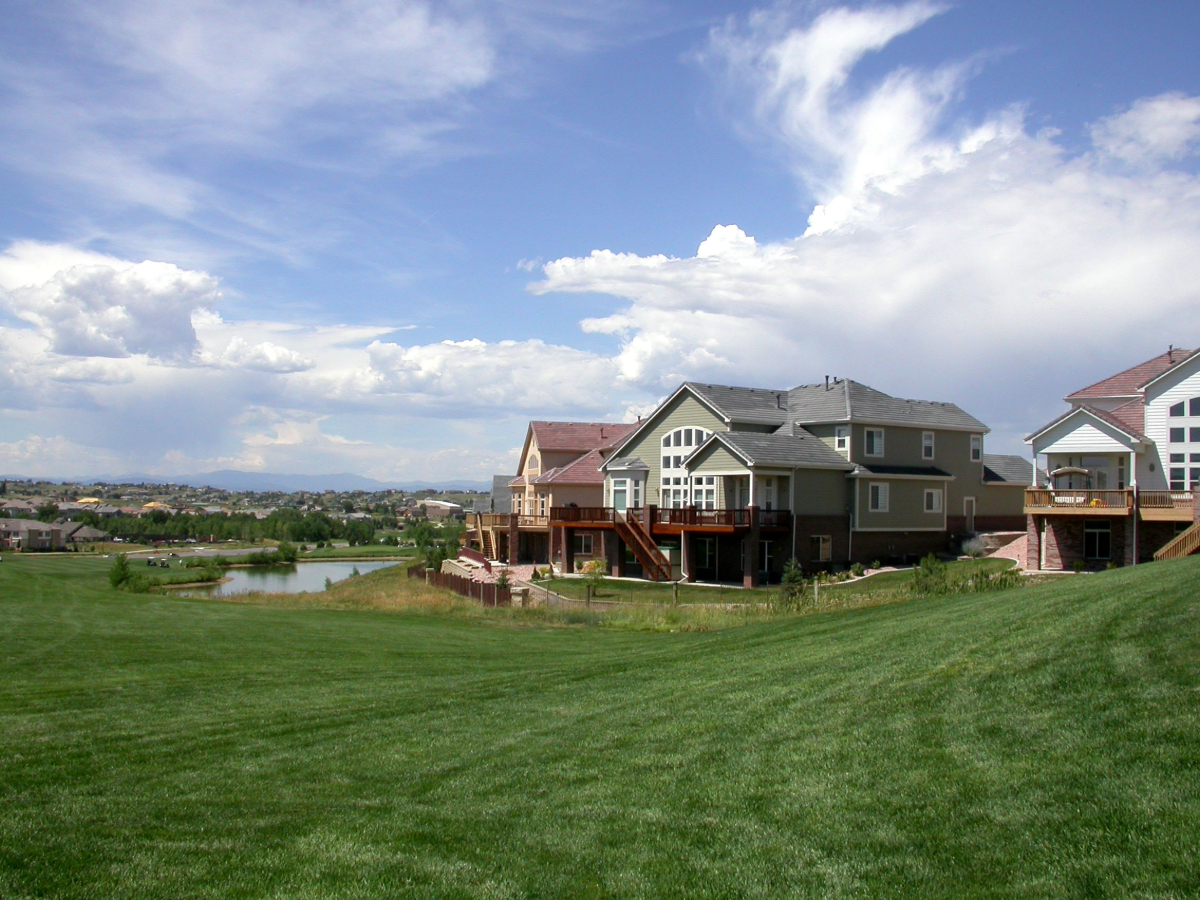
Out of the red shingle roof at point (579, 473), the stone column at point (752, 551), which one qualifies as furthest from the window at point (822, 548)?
the red shingle roof at point (579, 473)

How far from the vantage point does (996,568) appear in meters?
34.9

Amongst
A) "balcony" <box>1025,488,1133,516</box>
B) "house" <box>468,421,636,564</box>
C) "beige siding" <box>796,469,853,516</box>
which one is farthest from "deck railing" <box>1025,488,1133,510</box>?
"house" <box>468,421,636,564</box>

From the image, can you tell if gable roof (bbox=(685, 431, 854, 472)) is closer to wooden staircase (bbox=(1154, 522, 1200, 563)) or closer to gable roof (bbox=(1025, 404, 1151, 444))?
gable roof (bbox=(1025, 404, 1151, 444))

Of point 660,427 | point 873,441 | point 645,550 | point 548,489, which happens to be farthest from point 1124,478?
point 548,489

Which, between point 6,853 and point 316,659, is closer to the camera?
point 6,853

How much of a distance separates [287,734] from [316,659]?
7026 millimetres

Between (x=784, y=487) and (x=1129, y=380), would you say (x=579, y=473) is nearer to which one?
(x=784, y=487)

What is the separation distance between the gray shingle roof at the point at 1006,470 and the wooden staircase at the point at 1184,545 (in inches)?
825

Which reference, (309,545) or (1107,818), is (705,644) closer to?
(1107,818)

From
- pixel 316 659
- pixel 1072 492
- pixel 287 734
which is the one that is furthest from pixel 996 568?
pixel 287 734

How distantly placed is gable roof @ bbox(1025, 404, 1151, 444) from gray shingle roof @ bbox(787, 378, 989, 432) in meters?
8.59

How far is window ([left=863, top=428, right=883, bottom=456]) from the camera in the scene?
4332cm

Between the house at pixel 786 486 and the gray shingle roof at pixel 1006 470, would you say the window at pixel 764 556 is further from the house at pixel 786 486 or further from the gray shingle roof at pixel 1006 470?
the gray shingle roof at pixel 1006 470

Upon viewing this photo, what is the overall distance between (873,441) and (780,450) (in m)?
5.99
